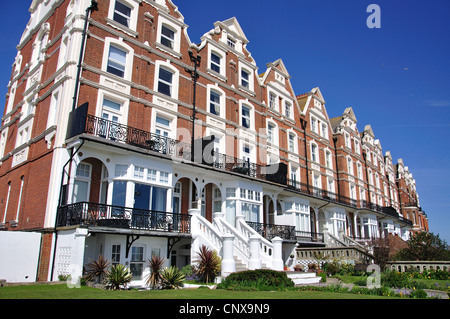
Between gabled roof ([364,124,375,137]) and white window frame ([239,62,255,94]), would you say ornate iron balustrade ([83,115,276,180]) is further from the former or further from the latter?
gabled roof ([364,124,375,137])

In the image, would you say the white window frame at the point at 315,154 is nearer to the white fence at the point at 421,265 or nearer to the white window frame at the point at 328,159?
the white window frame at the point at 328,159

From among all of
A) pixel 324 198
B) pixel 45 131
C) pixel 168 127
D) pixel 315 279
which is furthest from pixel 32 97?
pixel 324 198

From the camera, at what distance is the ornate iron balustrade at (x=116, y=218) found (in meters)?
13.6

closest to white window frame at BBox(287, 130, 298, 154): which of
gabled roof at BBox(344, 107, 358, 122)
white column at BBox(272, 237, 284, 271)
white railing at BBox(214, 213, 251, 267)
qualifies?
white column at BBox(272, 237, 284, 271)

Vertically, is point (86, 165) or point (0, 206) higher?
point (86, 165)

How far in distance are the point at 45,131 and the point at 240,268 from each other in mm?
11117

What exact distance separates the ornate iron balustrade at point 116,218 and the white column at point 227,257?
255 centimetres

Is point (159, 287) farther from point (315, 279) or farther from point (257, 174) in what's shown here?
point (257, 174)

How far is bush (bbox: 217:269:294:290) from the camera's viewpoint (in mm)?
12195

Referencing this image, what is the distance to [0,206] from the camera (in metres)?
20.6

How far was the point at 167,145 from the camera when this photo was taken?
60.7 ft

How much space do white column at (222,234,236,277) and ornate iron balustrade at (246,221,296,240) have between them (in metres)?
5.92

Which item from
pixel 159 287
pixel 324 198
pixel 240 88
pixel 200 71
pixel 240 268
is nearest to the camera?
pixel 159 287

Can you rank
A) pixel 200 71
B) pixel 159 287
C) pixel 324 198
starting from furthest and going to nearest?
pixel 324 198 → pixel 200 71 → pixel 159 287
